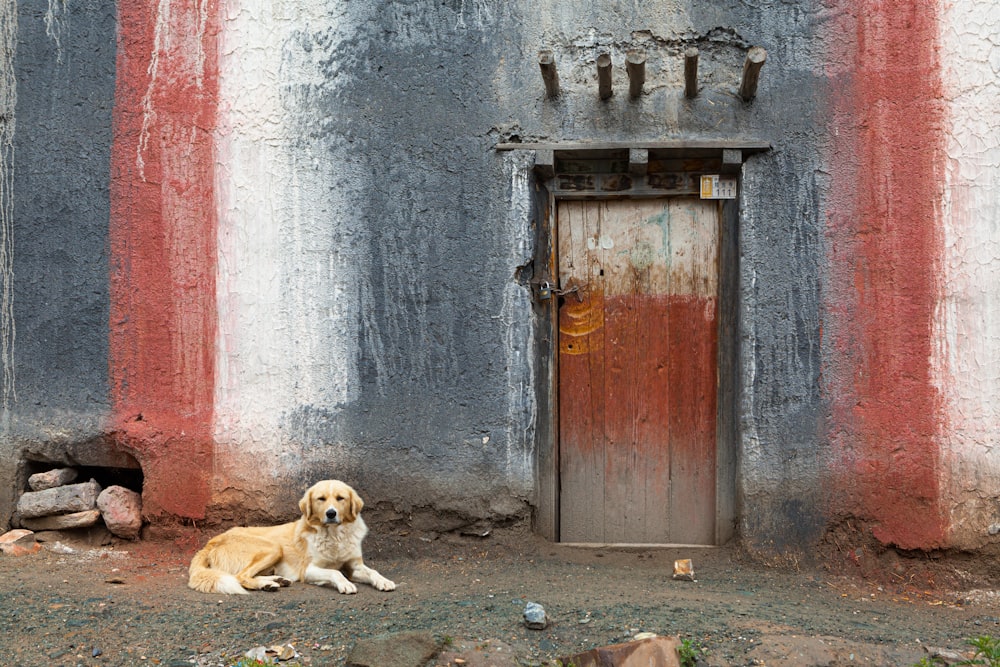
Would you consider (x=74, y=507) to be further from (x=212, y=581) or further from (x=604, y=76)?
(x=604, y=76)

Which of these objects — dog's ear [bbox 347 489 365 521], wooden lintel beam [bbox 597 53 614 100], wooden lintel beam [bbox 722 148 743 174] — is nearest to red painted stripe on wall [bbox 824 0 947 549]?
wooden lintel beam [bbox 722 148 743 174]

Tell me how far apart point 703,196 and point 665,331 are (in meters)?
0.91

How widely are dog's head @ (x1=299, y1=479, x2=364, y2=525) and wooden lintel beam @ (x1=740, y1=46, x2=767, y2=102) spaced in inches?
133

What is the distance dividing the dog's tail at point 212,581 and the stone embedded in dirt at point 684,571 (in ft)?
8.04

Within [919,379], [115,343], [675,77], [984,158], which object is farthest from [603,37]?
[115,343]

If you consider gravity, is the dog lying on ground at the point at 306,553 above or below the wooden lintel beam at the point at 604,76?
below

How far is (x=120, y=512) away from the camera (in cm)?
593

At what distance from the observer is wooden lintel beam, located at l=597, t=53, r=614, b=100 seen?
5359 mm

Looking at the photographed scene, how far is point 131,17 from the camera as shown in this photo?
600 cm

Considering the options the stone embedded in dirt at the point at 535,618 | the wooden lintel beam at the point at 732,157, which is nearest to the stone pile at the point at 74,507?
the stone embedded in dirt at the point at 535,618

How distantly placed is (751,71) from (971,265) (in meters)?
1.75

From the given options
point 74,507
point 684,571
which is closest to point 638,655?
point 684,571

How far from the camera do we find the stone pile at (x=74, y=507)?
5918 millimetres

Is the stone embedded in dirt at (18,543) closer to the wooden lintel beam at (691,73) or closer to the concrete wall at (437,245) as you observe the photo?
the concrete wall at (437,245)
